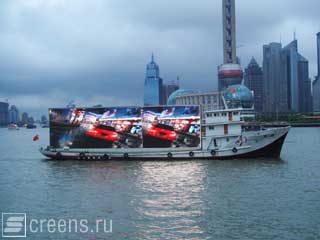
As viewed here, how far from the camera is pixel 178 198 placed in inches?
1463

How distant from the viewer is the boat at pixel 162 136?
6306cm

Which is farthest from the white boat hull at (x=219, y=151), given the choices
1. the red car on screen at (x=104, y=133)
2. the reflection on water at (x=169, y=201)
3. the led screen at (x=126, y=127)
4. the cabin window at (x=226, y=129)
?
the reflection on water at (x=169, y=201)

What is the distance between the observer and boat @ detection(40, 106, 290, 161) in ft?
207

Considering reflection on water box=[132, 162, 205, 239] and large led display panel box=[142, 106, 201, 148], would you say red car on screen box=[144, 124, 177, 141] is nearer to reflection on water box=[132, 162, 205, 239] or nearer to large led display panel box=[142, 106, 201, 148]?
large led display panel box=[142, 106, 201, 148]

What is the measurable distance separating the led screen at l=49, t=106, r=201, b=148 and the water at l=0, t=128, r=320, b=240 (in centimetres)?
632

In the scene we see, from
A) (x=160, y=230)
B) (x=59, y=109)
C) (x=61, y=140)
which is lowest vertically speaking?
(x=160, y=230)

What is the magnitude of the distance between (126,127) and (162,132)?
5.47m

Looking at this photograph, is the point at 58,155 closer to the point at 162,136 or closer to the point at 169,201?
the point at 162,136

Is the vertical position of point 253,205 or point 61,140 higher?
point 61,140

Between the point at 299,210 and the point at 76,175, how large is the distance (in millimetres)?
28247

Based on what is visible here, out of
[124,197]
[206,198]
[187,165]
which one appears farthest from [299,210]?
[187,165]

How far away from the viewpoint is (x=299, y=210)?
32.2 metres

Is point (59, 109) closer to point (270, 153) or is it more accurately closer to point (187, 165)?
point (187, 165)

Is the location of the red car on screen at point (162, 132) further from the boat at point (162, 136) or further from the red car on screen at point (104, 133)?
the red car on screen at point (104, 133)
